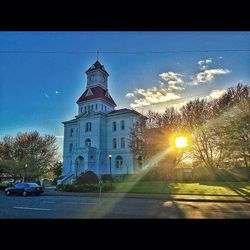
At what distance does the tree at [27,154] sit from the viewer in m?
24.4

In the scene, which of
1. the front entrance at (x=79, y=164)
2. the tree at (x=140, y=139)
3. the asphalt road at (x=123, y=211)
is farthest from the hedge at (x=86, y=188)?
the front entrance at (x=79, y=164)

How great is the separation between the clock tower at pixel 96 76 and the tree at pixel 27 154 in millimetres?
9708

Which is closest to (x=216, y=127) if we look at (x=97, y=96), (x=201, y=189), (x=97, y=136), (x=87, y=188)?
(x=201, y=189)

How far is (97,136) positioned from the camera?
94.2 ft

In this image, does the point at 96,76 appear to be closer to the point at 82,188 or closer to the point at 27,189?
the point at 82,188

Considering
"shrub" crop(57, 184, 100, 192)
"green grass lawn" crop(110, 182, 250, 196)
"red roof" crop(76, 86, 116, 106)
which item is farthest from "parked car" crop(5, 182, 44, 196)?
"red roof" crop(76, 86, 116, 106)

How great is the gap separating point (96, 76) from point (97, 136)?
869 cm

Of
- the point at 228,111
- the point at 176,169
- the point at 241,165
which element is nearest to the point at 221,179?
the point at 241,165

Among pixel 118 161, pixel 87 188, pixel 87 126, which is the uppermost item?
pixel 87 126
